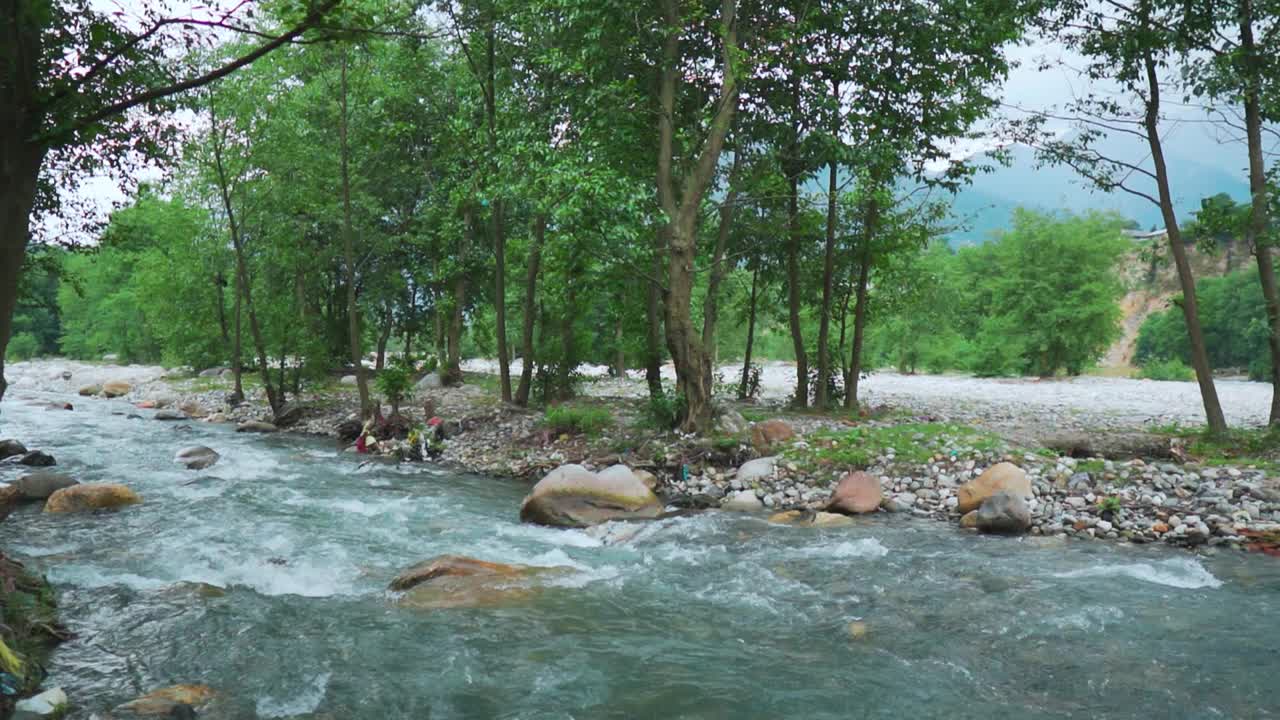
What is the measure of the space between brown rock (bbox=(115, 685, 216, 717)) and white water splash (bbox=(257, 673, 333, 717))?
1.15 ft

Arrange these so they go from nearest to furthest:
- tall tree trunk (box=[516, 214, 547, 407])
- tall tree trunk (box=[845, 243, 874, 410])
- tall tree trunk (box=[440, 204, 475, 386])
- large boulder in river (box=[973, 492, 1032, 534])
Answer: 1. large boulder in river (box=[973, 492, 1032, 534])
2. tall tree trunk (box=[845, 243, 874, 410])
3. tall tree trunk (box=[516, 214, 547, 407])
4. tall tree trunk (box=[440, 204, 475, 386])

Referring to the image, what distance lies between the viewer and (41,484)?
435 inches

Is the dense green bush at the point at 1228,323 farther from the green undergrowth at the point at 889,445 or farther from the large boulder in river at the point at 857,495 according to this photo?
the large boulder in river at the point at 857,495

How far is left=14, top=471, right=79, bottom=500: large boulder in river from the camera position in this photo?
10.8 metres

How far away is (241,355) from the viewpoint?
25.6m

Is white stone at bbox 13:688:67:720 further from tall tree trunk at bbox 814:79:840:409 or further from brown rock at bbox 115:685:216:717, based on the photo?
tall tree trunk at bbox 814:79:840:409

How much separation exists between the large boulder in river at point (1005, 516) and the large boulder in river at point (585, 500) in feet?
13.7

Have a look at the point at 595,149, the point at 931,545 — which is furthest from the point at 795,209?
the point at 931,545

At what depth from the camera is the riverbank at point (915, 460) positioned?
376 inches

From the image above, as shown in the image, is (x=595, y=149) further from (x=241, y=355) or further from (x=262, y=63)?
(x=241, y=355)

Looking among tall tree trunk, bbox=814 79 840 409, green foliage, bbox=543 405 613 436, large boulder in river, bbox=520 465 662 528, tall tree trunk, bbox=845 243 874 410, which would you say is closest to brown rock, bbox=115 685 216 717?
large boulder in river, bbox=520 465 662 528

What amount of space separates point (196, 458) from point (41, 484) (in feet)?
11.3

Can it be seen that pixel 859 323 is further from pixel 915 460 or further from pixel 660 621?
pixel 660 621

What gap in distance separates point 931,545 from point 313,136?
70.1ft
